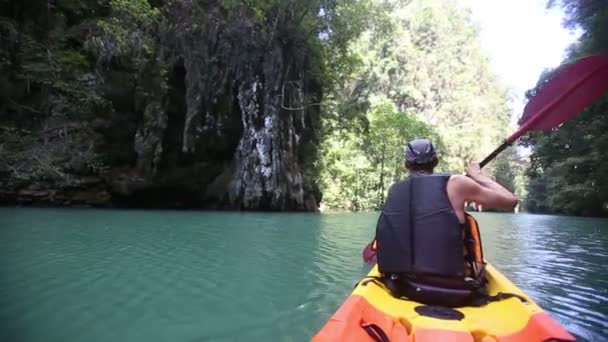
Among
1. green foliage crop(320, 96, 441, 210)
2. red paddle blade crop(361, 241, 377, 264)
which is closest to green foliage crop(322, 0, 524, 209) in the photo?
green foliage crop(320, 96, 441, 210)

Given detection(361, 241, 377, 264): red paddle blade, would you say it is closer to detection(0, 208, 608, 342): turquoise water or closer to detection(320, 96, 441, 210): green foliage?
detection(0, 208, 608, 342): turquoise water

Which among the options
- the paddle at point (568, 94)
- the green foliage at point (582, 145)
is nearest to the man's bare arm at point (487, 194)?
the paddle at point (568, 94)

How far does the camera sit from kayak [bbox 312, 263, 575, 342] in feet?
6.05

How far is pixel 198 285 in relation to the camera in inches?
154

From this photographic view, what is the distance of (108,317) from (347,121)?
21.4m

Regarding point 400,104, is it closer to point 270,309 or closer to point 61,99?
point 61,99

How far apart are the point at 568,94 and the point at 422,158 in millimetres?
1531

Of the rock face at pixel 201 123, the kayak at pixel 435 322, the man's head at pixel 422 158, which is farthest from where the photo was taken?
the rock face at pixel 201 123

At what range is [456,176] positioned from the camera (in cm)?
239

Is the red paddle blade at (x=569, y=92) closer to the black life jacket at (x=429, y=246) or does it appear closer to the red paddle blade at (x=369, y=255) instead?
the black life jacket at (x=429, y=246)

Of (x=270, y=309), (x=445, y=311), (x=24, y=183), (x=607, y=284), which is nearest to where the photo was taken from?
(x=445, y=311)

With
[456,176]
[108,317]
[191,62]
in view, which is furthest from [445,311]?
[191,62]

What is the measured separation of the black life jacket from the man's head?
20 cm

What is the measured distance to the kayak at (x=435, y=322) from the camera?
1.84 metres
